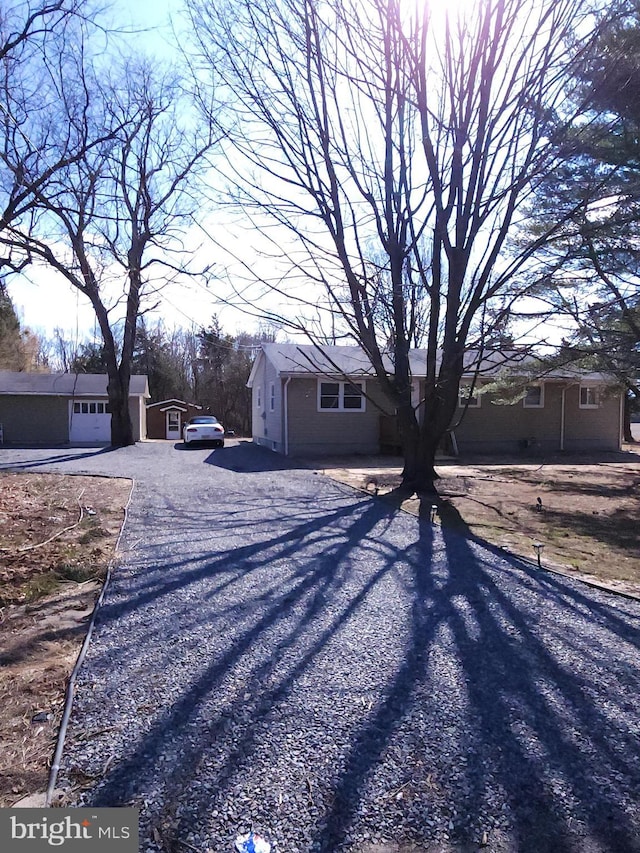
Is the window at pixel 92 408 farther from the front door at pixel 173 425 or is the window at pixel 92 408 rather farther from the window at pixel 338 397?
the window at pixel 338 397

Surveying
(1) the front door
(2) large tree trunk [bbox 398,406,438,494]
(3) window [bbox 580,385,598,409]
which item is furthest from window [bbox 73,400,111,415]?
(3) window [bbox 580,385,598,409]

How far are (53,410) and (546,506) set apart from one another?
74.0ft

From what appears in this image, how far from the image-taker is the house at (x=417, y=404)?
17.8 metres

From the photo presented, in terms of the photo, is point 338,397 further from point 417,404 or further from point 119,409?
point 119,409

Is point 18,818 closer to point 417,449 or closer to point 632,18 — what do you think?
point 417,449

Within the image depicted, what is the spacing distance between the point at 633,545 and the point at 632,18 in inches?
310

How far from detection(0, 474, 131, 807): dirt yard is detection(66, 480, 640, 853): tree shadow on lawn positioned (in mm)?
249

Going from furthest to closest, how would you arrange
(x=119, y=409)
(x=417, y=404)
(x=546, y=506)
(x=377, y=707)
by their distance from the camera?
1. (x=119, y=409)
2. (x=417, y=404)
3. (x=546, y=506)
4. (x=377, y=707)

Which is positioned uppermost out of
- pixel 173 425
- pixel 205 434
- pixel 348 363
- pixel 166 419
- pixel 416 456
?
pixel 348 363

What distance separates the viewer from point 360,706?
301cm

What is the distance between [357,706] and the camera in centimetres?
301

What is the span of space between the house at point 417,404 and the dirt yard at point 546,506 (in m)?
1.93

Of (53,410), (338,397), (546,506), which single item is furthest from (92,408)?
A: (546,506)

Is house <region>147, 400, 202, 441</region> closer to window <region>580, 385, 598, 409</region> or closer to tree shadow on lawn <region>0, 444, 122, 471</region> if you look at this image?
tree shadow on lawn <region>0, 444, 122, 471</region>
